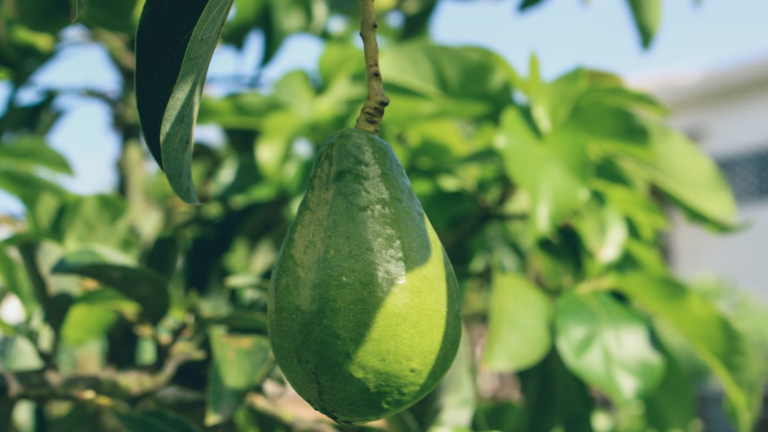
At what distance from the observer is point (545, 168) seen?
92 cm

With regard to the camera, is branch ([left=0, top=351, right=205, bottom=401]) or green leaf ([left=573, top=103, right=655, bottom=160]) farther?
green leaf ([left=573, top=103, right=655, bottom=160])

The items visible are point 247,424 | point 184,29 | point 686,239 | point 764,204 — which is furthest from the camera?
point 686,239

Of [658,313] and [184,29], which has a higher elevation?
[184,29]

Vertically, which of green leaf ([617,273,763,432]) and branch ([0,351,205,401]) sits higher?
branch ([0,351,205,401])

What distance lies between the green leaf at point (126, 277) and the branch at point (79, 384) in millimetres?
71

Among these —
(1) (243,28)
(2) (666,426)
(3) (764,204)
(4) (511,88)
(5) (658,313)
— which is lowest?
(3) (764,204)

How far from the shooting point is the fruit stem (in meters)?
0.42

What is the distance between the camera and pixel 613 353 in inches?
34.2

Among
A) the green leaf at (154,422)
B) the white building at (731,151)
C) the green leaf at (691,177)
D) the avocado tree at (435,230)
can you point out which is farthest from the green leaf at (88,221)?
the white building at (731,151)

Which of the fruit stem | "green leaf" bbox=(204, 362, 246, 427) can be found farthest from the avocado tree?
the fruit stem

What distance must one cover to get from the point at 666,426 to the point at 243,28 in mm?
888

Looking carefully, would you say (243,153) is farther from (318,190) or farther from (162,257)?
(318,190)

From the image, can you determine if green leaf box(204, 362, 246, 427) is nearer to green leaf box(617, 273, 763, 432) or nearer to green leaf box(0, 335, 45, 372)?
green leaf box(0, 335, 45, 372)

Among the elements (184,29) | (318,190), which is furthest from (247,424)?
(184,29)
